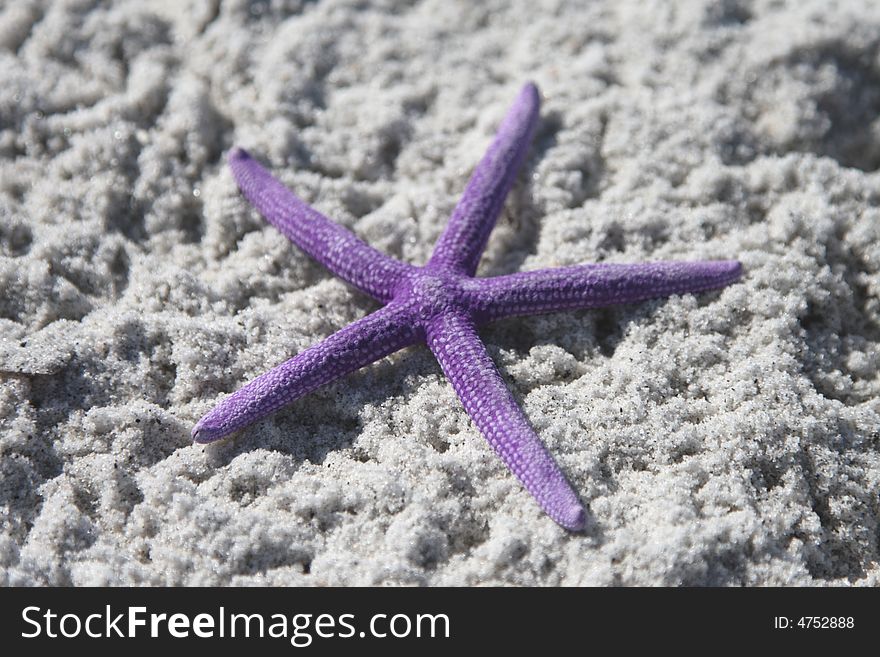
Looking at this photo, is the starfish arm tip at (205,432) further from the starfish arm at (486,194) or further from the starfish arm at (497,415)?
the starfish arm at (486,194)

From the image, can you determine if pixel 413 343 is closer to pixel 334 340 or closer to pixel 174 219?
pixel 334 340

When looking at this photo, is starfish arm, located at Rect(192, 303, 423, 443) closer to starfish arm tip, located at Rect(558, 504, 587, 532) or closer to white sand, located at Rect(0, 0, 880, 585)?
white sand, located at Rect(0, 0, 880, 585)

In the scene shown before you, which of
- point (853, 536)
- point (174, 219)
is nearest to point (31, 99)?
point (174, 219)

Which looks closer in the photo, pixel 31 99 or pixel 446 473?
pixel 446 473

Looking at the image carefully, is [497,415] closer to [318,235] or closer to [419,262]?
[419,262]
